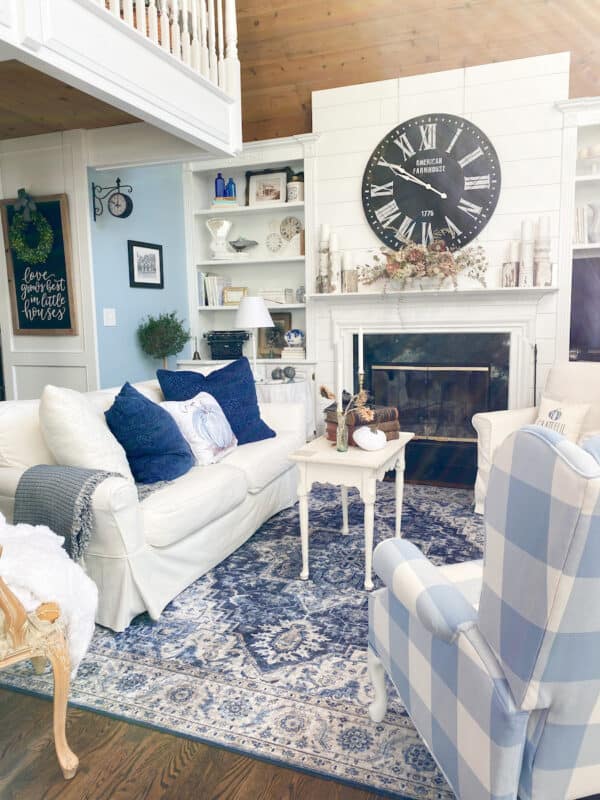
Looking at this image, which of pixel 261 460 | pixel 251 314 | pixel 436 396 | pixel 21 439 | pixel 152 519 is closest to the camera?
pixel 152 519

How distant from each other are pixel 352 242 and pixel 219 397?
1.93 metres

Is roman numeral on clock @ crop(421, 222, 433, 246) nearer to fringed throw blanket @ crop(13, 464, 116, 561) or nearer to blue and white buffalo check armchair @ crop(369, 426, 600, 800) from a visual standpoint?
fringed throw blanket @ crop(13, 464, 116, 561)

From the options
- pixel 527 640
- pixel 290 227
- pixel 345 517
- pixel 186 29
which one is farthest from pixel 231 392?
pixel 527 640

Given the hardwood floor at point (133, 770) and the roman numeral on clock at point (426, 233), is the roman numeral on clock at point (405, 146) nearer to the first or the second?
the roman numeral on clock at point (426, 233)

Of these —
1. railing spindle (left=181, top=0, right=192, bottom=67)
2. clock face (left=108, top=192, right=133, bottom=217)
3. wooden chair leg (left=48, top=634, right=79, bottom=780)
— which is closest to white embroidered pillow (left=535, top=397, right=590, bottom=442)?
wooden chair leg (left=48, top=634, right=79, bottom=780)

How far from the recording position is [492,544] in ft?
3.39

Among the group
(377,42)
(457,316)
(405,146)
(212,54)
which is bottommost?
(457,316)

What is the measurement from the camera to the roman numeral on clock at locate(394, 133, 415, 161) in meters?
4.41

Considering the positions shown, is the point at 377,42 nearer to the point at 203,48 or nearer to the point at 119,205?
the point at 203,48

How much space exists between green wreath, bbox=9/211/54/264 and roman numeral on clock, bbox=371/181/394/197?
2286mm

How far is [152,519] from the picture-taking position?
7.70 ft

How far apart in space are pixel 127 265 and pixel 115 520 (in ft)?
8.91

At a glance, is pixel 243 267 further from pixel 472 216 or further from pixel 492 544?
pixel 492 544

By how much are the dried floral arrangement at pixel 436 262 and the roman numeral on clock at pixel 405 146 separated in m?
0.61
